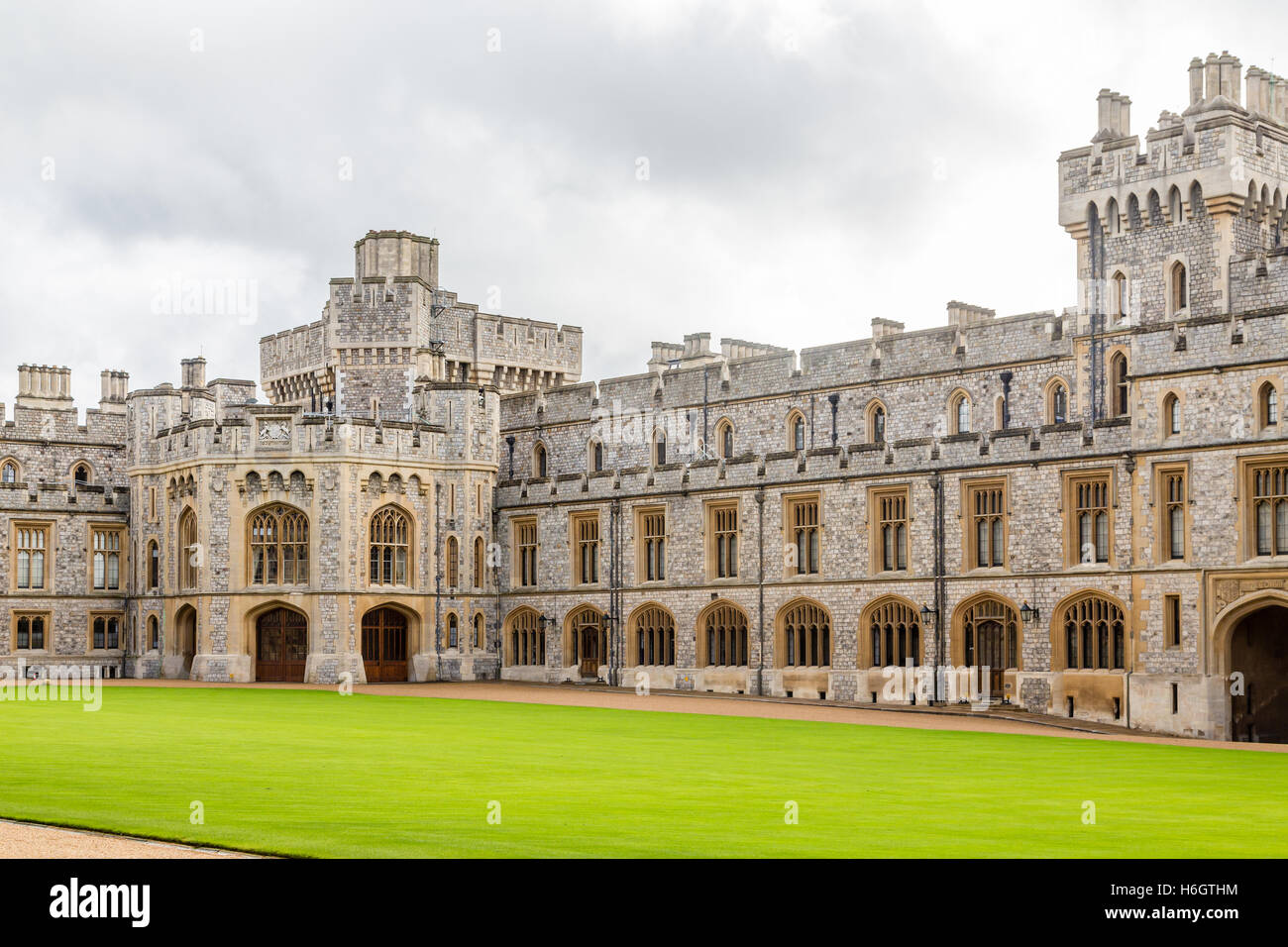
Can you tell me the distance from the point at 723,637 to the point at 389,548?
31.6ft

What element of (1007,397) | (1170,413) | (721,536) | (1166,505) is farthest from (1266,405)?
(721,536)

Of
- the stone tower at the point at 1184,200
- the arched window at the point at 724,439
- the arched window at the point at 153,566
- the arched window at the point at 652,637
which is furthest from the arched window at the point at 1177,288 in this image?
the arched window at the point at 153,566

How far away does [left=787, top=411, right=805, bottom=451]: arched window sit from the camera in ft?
144

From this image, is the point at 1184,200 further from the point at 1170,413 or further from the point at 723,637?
the point at 723,637

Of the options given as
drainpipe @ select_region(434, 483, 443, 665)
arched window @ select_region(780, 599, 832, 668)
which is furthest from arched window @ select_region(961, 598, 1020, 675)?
drainpipe @ select_region(434, 483, 443, 665)

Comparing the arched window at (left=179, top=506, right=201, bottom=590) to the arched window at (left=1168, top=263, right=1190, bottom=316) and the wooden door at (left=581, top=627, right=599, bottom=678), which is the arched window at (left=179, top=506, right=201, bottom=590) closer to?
the wooden door at (left=581, top=627, right=599, bottom=678)

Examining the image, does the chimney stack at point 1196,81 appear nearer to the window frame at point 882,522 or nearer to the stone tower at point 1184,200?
the stone tower at point 1184,200

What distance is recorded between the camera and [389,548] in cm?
4466
